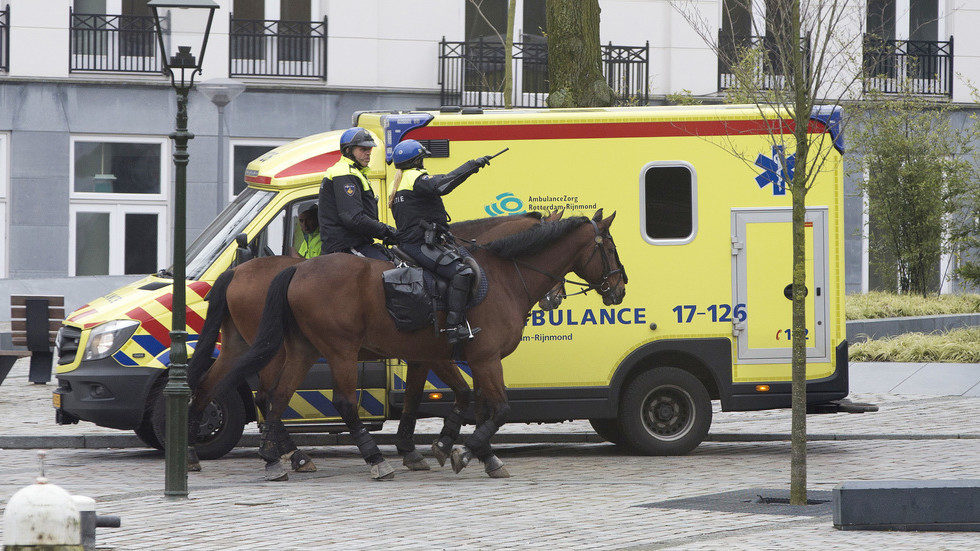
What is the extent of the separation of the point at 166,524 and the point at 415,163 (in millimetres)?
3508

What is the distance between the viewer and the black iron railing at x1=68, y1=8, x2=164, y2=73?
24.8m

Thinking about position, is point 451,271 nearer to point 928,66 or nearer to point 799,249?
point 799,249

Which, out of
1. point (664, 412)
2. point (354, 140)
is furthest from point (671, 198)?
point (354, 140)

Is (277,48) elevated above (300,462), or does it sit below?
above

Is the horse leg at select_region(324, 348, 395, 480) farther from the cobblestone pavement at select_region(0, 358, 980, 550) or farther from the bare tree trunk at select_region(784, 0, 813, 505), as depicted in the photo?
the bare tree trunk at select_region(784, 0, 813, 505)

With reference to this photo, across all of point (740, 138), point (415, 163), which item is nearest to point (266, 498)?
point (415, 163)

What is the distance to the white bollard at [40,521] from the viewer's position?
5051mm

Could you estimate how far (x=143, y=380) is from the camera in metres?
10.8

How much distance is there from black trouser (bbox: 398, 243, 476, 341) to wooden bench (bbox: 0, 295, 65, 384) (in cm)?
751

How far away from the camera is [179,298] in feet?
30.5

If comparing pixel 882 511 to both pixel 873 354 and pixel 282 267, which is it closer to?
pixel 282 267

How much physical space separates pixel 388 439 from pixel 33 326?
6.00 metres

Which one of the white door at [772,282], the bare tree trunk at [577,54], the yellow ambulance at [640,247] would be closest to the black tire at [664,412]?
the yellow ambulance at [640,247]

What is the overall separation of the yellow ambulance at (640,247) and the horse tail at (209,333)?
680 mm
